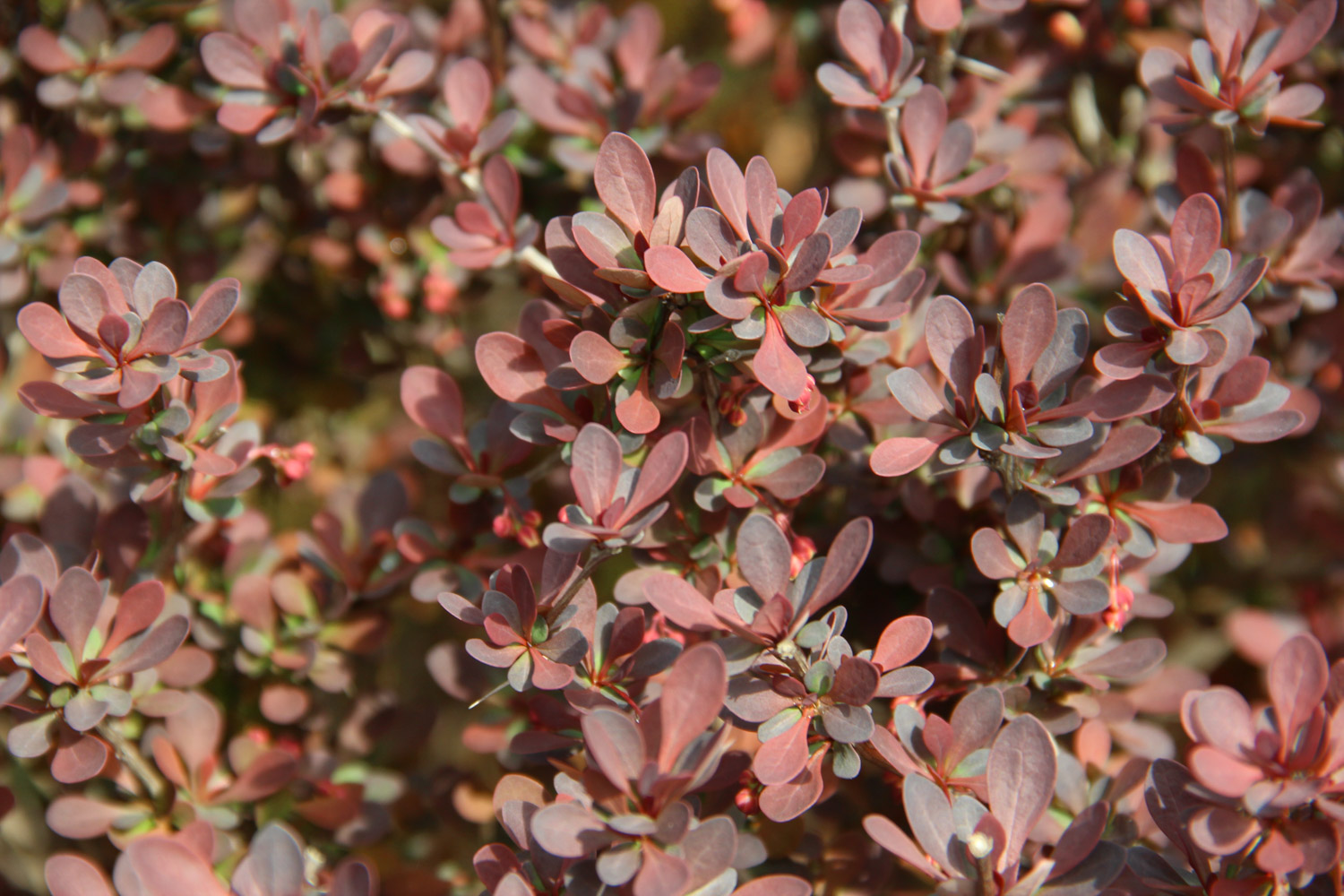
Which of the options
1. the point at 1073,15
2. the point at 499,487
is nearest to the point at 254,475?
the point at 499,487

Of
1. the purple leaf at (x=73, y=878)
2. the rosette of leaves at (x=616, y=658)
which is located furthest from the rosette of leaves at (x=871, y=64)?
the purple leaf at (x=73, y=878)

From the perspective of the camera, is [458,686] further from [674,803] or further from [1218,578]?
[1218,578]

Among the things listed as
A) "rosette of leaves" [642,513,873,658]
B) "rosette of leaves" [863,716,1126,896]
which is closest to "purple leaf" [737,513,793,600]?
"rosette of leaves" [642,513,873,658]

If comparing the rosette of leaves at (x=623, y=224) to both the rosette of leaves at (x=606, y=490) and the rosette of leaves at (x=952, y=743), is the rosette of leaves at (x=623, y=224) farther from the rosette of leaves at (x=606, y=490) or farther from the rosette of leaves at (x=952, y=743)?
the rosette of leaves at (x=952, y=743)

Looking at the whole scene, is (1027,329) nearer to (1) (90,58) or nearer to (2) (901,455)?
(2) (901,455)

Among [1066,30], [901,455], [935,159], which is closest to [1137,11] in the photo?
[1066,30]

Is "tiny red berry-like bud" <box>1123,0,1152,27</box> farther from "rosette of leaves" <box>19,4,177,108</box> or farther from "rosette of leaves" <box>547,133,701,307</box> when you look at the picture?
"rosette of leaves" <box>19,4,177,108</box>
